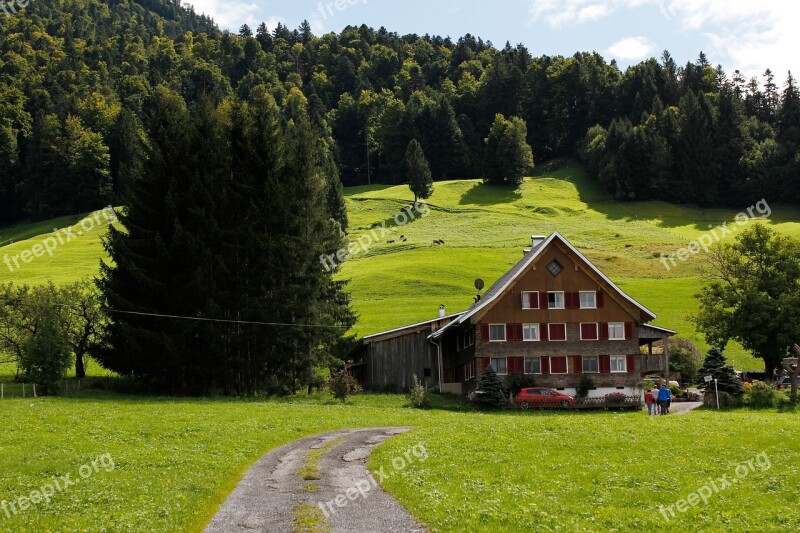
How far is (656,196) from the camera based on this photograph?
162 m

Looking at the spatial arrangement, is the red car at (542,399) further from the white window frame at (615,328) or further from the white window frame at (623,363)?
the white window frame at (615,328)

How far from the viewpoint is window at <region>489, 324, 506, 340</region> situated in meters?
57.0

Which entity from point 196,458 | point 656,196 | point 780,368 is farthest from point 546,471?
point 656,196

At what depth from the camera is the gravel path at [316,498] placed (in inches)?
704

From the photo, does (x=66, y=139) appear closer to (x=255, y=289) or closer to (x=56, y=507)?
(x=255, y=289)

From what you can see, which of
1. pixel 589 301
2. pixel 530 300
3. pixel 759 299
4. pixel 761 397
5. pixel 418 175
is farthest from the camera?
pixel 418 175

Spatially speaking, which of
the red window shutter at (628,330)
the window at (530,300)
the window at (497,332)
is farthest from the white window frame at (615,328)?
the window at (497,332)

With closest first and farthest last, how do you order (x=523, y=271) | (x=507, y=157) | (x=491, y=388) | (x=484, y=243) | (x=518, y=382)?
(x=491, y=388) → (x=518, y=382) → (x=523, y=271) → (x=484, y=243) → (x=507, y=157)

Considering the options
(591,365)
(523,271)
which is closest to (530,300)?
(523,271)

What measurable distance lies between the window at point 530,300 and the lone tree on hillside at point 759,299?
53.0 feet

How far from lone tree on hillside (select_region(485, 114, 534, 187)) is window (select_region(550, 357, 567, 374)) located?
11194 cm

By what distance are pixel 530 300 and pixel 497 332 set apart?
3.11m

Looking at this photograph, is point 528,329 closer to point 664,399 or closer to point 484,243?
point 664,399

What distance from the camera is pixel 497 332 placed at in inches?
2251
